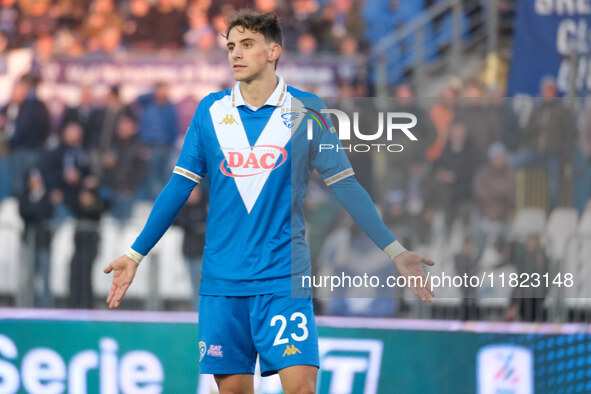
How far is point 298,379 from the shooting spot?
15.2ft

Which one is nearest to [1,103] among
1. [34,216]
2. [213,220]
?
[34,216]

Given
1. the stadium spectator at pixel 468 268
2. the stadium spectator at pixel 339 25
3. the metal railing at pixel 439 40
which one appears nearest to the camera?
the stadium spectator at pixel 468 268

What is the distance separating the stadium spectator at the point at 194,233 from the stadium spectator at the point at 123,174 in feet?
3.47

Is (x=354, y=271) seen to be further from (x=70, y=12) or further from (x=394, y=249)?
(x=70, y=12)

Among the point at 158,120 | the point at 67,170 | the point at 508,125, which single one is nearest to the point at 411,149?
the point at 508,125

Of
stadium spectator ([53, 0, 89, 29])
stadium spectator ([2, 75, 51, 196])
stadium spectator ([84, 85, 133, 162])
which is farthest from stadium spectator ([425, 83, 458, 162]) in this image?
stadium spectator ([53, 0, 89, 29])

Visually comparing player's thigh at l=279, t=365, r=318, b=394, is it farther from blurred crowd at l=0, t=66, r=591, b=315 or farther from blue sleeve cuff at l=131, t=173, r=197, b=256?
blurred crowd at l=0, t=66, r=591, b=315

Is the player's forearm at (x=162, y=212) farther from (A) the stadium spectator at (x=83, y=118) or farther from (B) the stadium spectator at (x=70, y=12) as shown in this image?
(B) the stadium spectator at (x=70, y=12)

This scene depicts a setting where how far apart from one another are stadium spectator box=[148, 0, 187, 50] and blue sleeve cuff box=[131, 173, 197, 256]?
9407 millimetres

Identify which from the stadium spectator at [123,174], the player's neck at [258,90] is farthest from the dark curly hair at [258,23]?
the stadium spectator at [123,174]

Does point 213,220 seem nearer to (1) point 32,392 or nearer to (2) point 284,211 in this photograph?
(2) point 284,211

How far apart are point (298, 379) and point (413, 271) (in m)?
0.79

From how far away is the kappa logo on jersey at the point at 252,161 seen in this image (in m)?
4.84

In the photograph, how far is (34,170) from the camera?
10.4 meters
